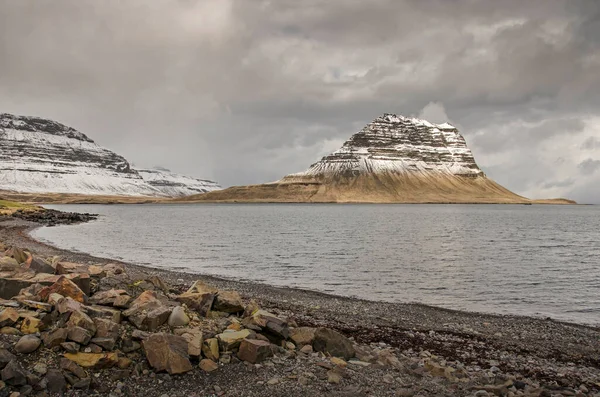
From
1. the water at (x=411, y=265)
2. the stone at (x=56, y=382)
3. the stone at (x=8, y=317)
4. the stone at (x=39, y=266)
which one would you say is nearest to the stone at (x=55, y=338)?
the stone at (x=56, y=382)

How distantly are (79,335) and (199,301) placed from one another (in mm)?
5326

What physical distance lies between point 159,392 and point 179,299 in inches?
243

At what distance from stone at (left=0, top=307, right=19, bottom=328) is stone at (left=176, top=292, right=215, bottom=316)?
18.6ft

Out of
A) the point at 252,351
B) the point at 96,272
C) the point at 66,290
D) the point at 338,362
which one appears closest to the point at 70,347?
the point at 66,290

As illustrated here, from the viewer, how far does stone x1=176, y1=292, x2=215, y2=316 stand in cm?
1730

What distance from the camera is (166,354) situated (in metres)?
12.9

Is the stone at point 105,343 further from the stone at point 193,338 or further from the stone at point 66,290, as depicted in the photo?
the stone at point 66,290

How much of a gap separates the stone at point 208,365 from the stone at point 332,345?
3.92 meters

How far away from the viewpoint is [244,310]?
60.3 ft

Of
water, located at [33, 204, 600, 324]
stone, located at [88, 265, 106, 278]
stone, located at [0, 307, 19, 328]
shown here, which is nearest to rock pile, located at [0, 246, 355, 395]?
stone, located at [0, 307, 19, 328]

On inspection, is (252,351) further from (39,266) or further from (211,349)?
(39,266)

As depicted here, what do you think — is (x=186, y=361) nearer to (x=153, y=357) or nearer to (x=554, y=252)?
(x=153, y=357)

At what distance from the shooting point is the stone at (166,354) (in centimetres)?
1274

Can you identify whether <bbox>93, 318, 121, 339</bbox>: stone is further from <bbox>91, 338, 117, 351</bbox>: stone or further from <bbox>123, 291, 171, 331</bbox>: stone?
<bbox>123, 291, 171, 331</bbox>: stone
